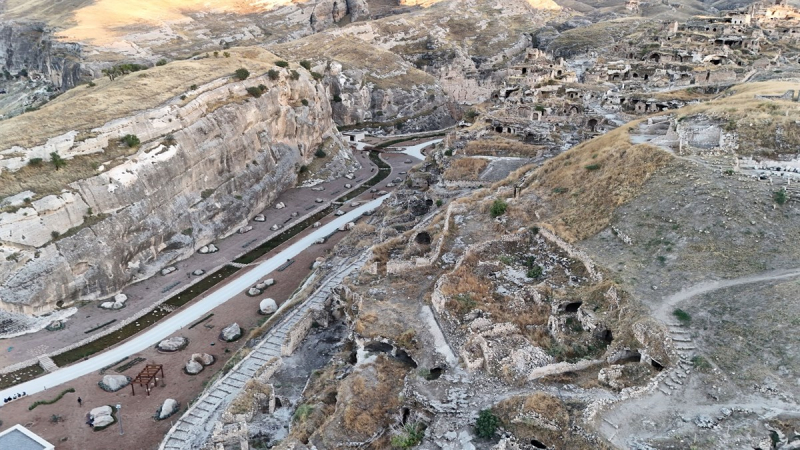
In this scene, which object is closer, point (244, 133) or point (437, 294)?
point (437, 294)

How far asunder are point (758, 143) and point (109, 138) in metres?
52.9

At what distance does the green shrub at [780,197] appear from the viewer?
1133 inches

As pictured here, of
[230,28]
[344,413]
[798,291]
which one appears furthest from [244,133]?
[230,28]

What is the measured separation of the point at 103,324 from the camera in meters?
44.3

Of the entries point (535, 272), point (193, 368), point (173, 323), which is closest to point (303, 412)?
point (535, 272)

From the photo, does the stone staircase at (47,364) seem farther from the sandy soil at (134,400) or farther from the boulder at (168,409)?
the boulder at (168,409)

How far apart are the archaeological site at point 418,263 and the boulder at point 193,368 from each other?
507 mm

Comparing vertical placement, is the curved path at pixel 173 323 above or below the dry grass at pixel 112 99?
below

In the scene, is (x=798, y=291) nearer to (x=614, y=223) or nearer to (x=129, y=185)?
(x=614, y=223)

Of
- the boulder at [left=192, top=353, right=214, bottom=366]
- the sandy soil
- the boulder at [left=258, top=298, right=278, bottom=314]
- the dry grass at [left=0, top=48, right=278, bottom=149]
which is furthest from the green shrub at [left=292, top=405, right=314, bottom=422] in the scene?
the dry grass at [left=0, top=48, right=278, bottom=149]

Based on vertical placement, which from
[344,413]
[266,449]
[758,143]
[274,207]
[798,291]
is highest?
[758,143]

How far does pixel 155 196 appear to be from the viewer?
5516 centimetres

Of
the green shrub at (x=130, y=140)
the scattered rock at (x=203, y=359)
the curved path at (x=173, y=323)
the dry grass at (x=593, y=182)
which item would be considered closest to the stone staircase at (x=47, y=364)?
the curved path at (x=173, y=323)

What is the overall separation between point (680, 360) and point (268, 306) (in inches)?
1257
